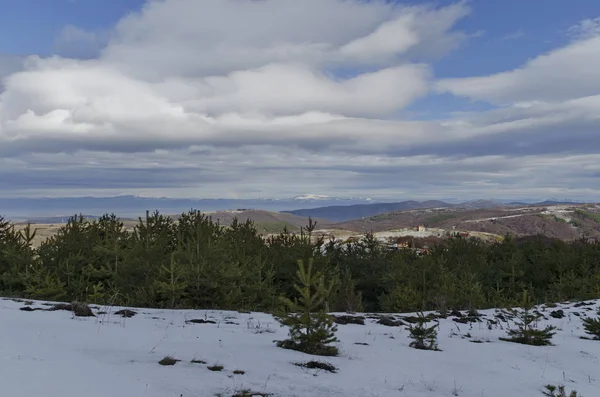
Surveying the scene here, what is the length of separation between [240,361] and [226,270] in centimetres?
808

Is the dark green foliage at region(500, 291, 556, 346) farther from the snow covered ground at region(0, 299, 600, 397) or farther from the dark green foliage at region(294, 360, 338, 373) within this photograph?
the dark green foliage at region(294, 360, 338, 373)

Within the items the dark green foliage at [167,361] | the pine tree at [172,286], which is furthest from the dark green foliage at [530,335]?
the pine tree at [172,286]

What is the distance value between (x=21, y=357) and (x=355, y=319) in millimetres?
9281

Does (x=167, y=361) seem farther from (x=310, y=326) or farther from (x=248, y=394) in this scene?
(x=310, y=326)

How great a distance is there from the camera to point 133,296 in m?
16.5

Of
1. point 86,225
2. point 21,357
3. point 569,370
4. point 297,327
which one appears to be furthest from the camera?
point 86,225

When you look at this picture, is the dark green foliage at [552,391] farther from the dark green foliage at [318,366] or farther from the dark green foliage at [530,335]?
the dark green foliage at [530,335]

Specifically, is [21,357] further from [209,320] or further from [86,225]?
[86,225]

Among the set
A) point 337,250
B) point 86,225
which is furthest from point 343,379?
point 337,250

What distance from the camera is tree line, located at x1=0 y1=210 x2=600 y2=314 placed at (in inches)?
607

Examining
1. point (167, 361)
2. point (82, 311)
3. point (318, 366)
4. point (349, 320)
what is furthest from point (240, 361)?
point (349, 320)

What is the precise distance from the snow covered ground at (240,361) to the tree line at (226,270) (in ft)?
7.41

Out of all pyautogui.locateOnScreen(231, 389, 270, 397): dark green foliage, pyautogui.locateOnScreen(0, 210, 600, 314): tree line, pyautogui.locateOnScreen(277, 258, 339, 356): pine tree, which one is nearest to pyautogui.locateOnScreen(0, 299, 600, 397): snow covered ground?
pyautogui.locateOnScreen(231, 389, 270, 397): dark green foliage

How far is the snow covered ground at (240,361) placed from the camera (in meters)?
Result: 6.00
